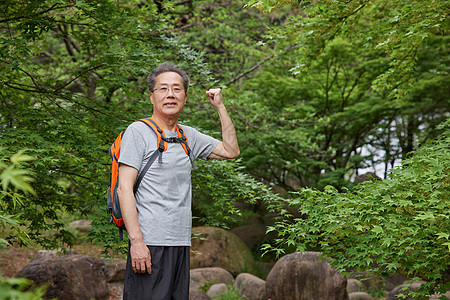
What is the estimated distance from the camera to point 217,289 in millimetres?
9438

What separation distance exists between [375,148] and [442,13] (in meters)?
10.5

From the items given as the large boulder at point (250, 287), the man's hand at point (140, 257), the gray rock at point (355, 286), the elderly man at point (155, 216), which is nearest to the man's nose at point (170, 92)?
the elderly man at point (155, 216)

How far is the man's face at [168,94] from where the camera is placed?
261 cm

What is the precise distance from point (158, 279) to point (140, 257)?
0.63 ft

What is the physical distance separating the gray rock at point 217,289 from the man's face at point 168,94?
7.56m

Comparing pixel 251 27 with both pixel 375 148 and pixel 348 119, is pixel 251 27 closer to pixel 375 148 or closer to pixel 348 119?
pixel 348 119

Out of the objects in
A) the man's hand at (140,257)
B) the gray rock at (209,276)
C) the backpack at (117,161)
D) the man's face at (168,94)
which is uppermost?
the man's face at (168,94)

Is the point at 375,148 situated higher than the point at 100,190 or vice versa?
the point at 375,148

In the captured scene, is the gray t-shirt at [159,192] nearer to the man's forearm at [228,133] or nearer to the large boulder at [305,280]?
the man's forearm at [228,133]

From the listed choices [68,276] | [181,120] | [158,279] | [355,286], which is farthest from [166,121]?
[355,286]

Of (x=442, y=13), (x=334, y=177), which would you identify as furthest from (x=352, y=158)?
(x=442, y=13)

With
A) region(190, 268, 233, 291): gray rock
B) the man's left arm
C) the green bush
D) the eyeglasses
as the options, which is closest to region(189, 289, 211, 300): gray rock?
region(190, 268, 233, 291): gray rock

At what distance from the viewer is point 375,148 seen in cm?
1496

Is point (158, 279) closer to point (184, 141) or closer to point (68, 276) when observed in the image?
point (184, 141)
